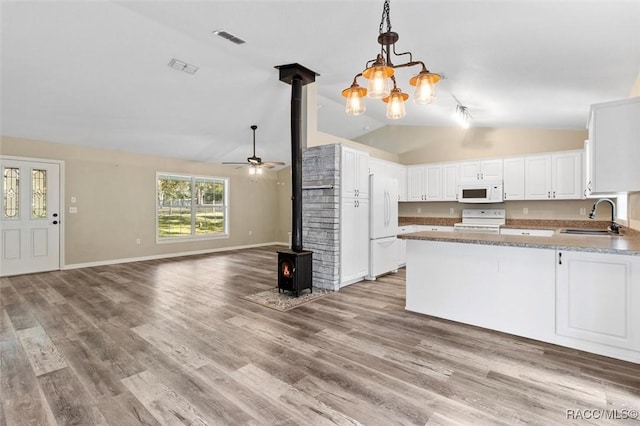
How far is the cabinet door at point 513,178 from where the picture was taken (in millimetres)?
6180

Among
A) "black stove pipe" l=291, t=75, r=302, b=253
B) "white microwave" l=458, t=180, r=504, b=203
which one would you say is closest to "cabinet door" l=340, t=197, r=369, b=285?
"black stove pipe" l=291, t=75, r=302, b=253

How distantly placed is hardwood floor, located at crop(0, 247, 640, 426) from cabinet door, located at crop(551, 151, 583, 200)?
4.15 meters

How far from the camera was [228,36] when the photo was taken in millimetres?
3713

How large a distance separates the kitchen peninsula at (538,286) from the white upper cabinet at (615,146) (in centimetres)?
53

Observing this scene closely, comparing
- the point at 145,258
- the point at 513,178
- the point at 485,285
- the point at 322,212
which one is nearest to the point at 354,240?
the point at 322,212

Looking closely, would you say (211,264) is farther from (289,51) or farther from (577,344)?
(577,344)

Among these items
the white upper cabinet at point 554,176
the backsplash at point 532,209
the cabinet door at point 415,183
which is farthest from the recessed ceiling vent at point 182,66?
the white upper cabinet at point 554,176

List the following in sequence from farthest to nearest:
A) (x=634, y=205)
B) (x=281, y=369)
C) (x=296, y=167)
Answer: (x=296, y=167), (x=634, y=205), (x=281, y=369)

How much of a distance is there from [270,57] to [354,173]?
2.11 metres

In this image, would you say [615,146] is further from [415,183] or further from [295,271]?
[415,183]

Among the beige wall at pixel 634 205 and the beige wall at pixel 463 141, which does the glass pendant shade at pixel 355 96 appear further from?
the beige wall at pixel 463 141

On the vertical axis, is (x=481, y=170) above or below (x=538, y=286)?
above

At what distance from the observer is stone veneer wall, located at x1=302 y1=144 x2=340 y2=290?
4762 millimetres

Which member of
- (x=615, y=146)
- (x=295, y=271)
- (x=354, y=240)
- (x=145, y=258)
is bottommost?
(x=145, y=258)
